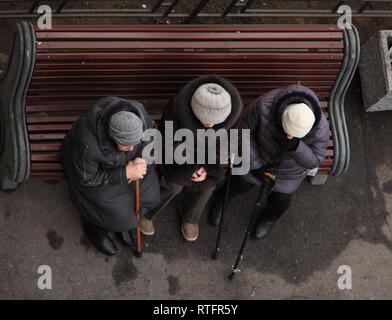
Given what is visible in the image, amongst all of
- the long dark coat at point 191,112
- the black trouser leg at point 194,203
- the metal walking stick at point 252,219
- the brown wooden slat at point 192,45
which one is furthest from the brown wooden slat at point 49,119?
the metal walking stick at point 252,219

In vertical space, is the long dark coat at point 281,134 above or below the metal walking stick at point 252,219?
above

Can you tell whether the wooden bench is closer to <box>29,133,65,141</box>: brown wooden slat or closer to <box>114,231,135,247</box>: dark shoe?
<box>29,133,65,141</box>: brown wooden slat

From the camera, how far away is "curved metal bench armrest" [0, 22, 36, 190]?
4.35m

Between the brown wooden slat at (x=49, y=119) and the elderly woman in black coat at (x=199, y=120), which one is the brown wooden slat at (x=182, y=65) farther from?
the elderly woman in black coat at (x=199, y=120)

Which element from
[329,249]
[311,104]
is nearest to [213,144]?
[311,104]

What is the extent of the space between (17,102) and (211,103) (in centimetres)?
177

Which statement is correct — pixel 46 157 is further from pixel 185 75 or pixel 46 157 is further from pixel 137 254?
pixel 185 75

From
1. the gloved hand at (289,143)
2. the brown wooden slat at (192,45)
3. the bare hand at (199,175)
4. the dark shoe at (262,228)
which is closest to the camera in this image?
the gloved hand at (289,143)

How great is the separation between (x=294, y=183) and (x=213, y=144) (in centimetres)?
101

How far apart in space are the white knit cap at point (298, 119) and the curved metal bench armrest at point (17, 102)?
1912 mm

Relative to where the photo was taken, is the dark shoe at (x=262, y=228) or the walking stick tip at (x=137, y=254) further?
the dark shoe at (x=262, y=228)

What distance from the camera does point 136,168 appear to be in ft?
13.1

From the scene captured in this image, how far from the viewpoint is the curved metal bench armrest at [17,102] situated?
4.35m
